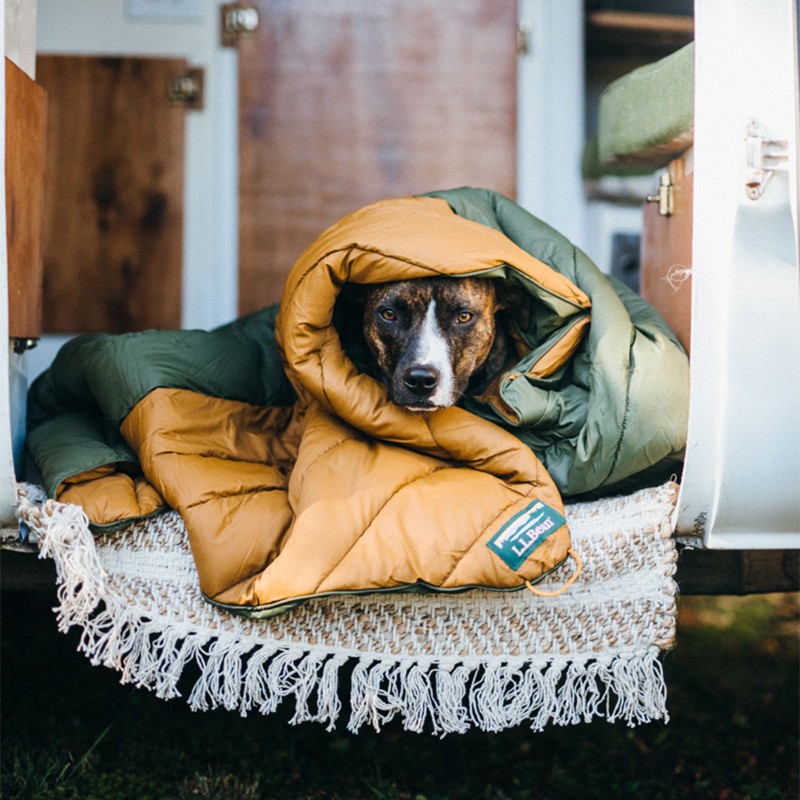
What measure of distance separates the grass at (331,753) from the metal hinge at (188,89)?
195cm

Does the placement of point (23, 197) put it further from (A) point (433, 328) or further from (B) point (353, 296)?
(A) point (433, 328)

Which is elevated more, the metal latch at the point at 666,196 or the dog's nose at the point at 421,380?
the metal latch at the point at 666,196

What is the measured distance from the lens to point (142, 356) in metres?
2.05

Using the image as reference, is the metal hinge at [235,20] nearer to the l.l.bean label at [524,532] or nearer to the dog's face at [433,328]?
the dog's face at [433,328]

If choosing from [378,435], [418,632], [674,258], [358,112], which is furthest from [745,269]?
[358,112]

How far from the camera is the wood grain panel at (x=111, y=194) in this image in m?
3.30

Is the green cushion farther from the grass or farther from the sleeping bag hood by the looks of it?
the grass

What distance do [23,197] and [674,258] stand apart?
150cm

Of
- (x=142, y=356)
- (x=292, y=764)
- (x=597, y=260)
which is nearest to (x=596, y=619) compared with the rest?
(x=292, y=764)

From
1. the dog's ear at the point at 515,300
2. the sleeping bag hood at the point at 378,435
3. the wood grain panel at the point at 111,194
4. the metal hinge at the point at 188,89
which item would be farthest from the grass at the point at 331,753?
the metal hinge at the point at 188,89

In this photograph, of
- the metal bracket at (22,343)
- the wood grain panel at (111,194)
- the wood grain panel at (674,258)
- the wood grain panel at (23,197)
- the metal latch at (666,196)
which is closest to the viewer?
the wood grain panel at (23,197)

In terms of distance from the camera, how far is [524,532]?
166cm

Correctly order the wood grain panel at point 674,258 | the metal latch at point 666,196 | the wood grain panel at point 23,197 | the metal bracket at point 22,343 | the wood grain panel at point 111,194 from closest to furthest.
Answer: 1. the wood grain panel at point 23,197
2. the metal bracket at point 22,343
3. the wood grain panel at point 674,258
4. the metal latch at point 666,196
5. the wood grain panel at point 111,194

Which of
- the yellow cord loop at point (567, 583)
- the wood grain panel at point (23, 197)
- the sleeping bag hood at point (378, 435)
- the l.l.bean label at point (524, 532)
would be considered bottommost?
the yellow cord loop at point (567, 583)
